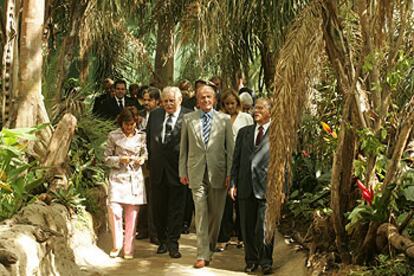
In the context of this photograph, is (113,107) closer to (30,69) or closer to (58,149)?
(30,69)

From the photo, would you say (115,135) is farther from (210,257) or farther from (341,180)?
(341,180)

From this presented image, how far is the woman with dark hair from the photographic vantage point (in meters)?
7.67

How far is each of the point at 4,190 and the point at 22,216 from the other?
44 centimetres

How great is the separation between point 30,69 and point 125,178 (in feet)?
4.88

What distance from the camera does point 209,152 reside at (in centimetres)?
730

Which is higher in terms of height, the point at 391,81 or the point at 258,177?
the point at 391,81

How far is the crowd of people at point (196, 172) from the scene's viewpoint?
23.5 ft

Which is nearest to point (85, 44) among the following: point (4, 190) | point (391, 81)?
point (4, 190)

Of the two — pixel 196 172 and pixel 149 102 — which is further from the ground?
pixel 149 102

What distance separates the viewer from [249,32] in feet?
39.0

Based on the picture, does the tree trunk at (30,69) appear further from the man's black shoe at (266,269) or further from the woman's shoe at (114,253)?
the man's black shoe at (266,269)

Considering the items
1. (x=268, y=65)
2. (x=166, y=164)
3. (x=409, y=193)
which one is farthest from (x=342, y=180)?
(x=268, y=65)

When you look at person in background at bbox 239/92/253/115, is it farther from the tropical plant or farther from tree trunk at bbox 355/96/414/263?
the tropical plant

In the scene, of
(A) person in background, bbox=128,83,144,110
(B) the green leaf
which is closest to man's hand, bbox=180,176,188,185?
(B) the green leaf
